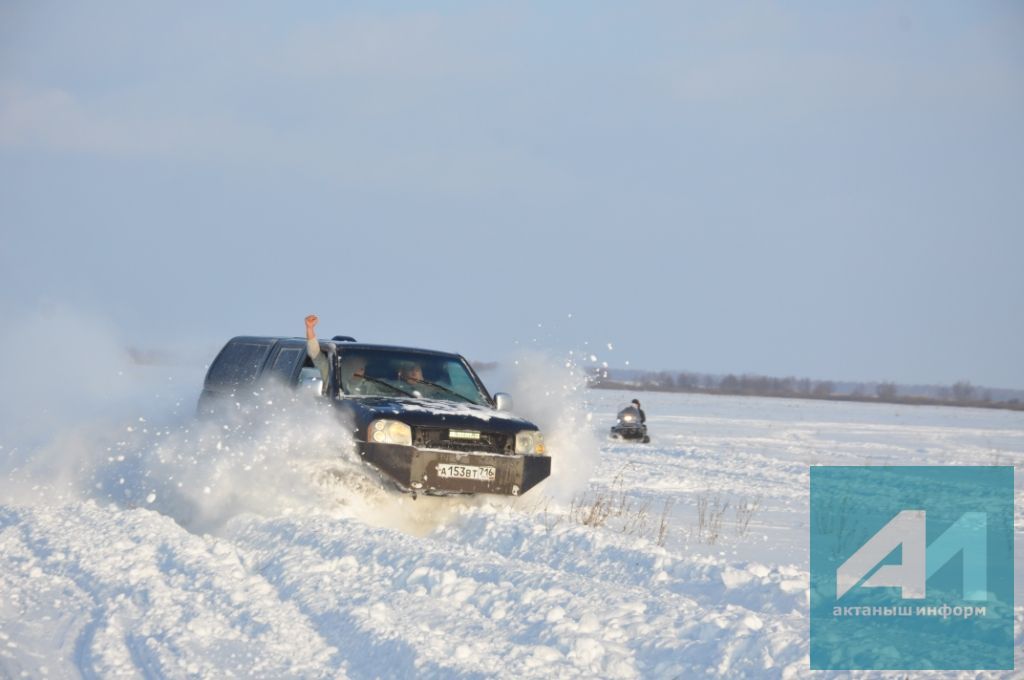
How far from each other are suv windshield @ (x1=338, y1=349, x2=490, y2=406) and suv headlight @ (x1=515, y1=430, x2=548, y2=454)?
1026 millimetres

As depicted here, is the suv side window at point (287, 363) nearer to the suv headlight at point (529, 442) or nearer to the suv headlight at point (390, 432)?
the suv headlight at point (390, 432)

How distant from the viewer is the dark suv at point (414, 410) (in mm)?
9688

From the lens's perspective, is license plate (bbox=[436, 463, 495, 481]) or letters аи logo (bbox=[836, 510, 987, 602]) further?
license plate (bbox=[436, 463, 495, 481])

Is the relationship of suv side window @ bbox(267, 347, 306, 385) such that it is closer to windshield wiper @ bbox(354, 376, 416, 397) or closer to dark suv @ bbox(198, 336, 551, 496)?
dark suv @ bbox(198, 336, 551, 496)

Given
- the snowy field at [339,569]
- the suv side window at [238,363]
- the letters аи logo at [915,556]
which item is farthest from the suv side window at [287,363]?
the letters аи logo at [915,556]

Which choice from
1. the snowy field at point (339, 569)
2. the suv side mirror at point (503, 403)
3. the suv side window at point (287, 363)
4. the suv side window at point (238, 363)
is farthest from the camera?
the suv side window at point (238, 363)

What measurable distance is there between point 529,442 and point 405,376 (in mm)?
1617

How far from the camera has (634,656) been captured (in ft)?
18.3

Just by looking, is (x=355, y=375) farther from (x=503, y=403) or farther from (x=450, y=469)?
(x=450, y=469)

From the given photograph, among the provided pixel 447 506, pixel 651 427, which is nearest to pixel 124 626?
pixel 447 506

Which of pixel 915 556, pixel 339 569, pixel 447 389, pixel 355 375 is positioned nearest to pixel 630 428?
pixel 447 389

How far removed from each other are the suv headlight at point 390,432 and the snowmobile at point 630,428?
17.5 m

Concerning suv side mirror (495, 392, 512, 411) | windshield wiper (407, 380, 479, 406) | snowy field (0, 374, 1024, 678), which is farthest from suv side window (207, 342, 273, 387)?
suv side mirror (495, 392, 512, 411)

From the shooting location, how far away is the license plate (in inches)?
383
